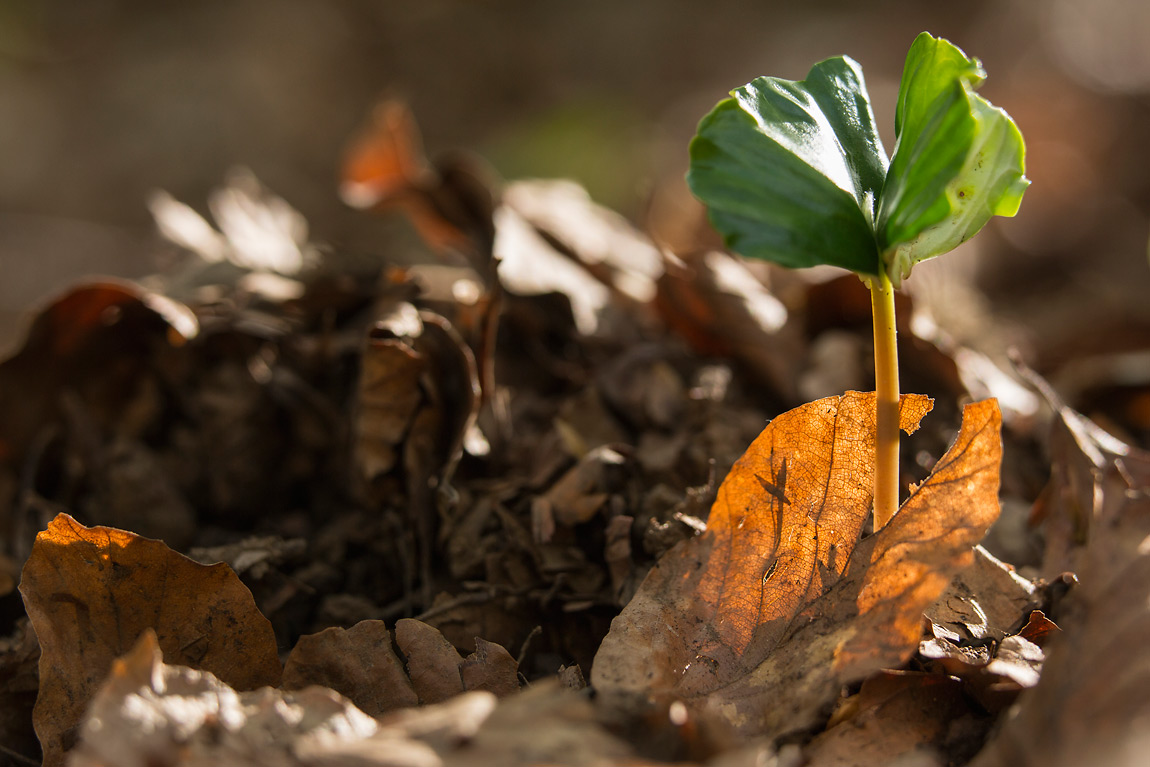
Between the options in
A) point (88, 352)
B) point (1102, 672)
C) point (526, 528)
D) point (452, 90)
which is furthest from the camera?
point (452, 90)

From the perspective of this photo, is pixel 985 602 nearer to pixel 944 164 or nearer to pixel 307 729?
pixel 944 164

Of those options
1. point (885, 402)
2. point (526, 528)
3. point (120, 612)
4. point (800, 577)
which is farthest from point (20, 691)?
point (885, 402)

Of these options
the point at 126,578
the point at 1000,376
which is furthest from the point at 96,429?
the point at 1000,376

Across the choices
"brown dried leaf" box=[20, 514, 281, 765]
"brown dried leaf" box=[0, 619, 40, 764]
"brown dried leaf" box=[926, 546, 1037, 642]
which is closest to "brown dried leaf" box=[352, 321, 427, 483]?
"brown dried leaf" box=[20, 514, 281, 765]

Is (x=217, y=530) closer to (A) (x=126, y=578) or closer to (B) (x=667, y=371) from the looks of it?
(A) (x=126, y=578)

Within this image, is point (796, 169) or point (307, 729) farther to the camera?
point (796, 169)

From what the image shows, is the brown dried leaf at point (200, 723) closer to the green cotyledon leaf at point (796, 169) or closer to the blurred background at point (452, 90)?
the green cotyledon leaf at point (796, 169)

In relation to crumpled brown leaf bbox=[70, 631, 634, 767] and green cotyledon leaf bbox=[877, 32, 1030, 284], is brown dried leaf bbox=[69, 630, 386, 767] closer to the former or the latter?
crumpled brown leaf bbox=[70, 631, 634, 767]
